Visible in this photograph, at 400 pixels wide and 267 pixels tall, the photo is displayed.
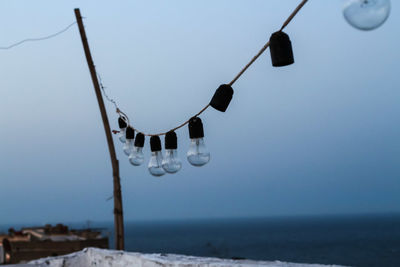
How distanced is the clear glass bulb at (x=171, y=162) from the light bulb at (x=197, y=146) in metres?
0.25

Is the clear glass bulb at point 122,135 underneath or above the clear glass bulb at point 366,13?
above

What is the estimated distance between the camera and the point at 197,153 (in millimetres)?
3107

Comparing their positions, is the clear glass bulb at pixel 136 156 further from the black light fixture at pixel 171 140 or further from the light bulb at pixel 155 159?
the black light fixture at pixel 171 140

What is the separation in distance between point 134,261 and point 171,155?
862mm

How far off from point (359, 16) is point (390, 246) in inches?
3601

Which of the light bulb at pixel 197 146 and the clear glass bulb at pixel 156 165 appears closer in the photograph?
the light bulb at pixel 197 146

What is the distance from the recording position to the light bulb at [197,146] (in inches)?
122

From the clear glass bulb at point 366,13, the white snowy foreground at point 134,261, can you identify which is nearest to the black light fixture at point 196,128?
the white snowy foreground at point 134,261

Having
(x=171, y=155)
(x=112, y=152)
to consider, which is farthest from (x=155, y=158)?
(x=112, y=152)

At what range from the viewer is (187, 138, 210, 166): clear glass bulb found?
3.11 metres

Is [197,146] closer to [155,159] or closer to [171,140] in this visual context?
[171,140]

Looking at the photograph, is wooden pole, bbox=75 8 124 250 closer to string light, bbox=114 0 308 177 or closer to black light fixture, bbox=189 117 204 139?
string light, bbox=114 0 308 177

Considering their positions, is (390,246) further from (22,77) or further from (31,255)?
(22,77)

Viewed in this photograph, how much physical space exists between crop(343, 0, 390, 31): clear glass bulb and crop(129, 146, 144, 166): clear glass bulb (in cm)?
247
